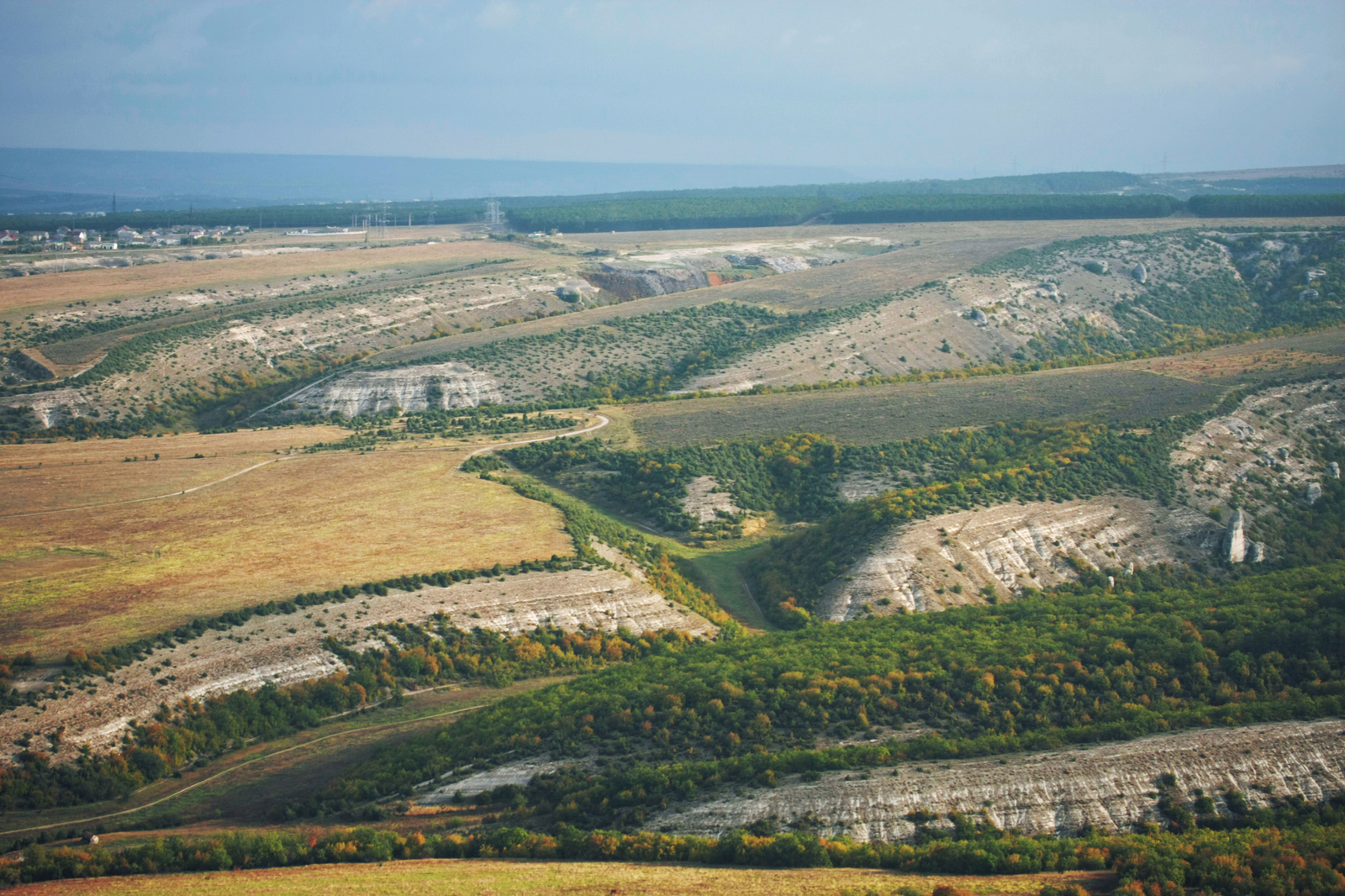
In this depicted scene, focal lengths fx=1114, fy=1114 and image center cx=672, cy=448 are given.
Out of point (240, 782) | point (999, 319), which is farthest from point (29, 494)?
point (999, 319)

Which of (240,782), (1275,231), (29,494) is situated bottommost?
(240,782)

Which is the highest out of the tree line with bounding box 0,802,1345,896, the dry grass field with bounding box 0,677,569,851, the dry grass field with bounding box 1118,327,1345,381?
the dry grass field with bounding box 1118,327,1345,381

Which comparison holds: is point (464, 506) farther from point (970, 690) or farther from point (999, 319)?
point (999, 319)

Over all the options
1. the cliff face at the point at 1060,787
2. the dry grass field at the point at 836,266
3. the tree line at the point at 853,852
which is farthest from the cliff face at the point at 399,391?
the cliff face at the point at 1060,787

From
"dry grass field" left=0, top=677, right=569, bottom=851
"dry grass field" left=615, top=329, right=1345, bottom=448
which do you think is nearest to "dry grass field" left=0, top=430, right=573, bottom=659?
"dry grass field" left=0, top=677, right=569, bottom=851

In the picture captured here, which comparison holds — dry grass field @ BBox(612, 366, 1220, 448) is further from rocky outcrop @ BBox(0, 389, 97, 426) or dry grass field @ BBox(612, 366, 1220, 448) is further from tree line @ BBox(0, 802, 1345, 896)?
tree line @ BBox(0, 802, 1345, 896)

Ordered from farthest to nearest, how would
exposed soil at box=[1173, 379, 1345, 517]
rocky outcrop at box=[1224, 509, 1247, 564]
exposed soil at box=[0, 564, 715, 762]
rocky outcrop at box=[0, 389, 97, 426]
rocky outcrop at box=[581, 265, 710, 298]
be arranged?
rocky outcrop at box=[581, 265, 710, 298], rocky outcrop at box=[0, 389, 97, 426], exposed soil at box=[1173, 379, 1345, 517], rocky outcrop at box=[1224, 509, 1247, 564], exposed soil at box=[0, 564, 715, 762]

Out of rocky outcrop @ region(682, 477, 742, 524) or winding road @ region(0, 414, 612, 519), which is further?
rocky outcrop @ region(682, 477, 742, 524)
